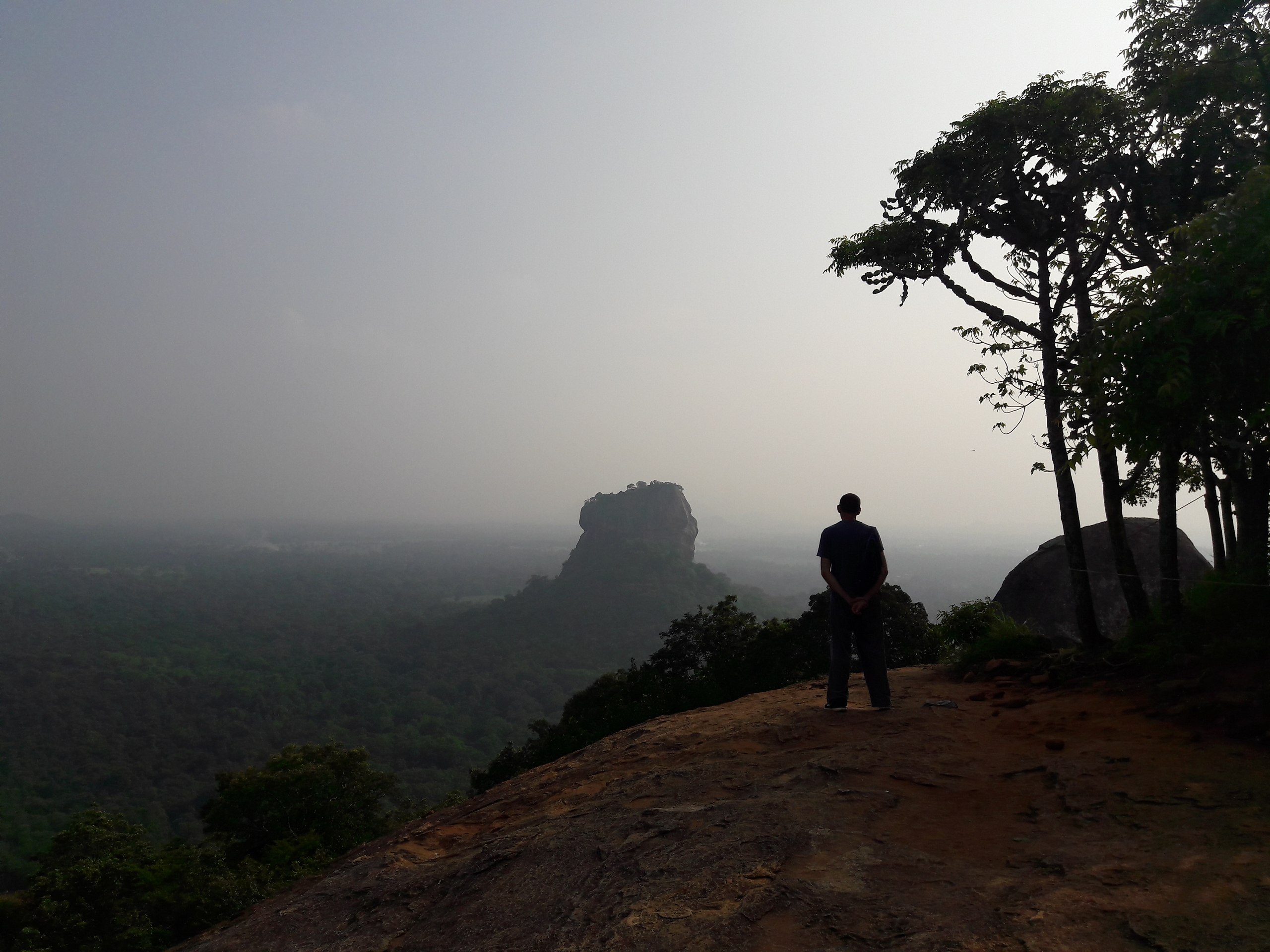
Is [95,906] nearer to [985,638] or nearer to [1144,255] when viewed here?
[985,638]

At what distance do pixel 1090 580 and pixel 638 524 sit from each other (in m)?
135

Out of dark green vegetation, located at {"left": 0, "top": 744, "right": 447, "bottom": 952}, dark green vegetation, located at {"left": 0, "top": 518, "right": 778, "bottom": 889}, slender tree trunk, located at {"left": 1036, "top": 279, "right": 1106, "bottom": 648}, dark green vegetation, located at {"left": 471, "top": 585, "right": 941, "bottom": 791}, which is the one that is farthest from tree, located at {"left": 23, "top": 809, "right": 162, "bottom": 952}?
slender tree trunk, located at {"left": 1036, "top": 279, "right": 1106, "bottom": 648}

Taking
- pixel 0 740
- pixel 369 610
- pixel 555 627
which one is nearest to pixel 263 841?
pixel 0 740

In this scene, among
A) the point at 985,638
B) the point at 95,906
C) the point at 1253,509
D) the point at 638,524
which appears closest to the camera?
the point at 1253,509

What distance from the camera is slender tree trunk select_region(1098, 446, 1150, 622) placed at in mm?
8586

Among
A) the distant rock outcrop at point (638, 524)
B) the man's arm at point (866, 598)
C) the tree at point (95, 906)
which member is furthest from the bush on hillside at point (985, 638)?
the distant rock outcrop at point (638, 524)

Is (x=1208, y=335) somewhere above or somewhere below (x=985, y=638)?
above

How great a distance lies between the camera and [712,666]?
75.5 feet

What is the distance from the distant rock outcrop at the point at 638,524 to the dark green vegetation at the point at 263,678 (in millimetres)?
6621

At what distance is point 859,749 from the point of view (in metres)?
5.40

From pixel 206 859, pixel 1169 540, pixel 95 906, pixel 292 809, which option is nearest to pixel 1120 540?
pixel 1169 540

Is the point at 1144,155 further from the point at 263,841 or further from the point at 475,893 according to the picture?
the point at 263,841

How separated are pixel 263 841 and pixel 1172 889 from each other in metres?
32.3

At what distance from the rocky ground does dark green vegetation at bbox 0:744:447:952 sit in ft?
37.5
